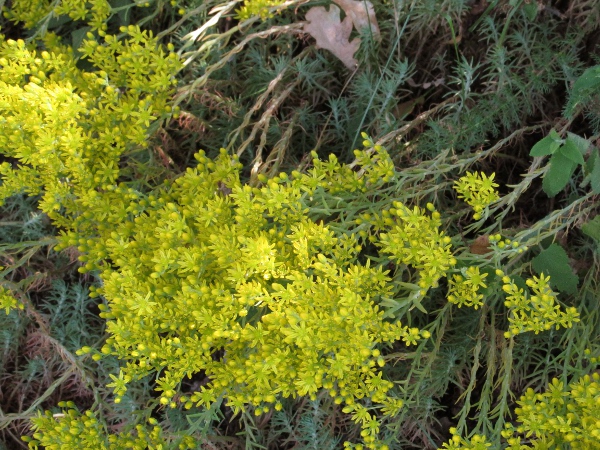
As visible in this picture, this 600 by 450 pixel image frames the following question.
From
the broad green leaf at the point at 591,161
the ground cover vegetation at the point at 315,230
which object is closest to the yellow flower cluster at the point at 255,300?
the ground cover vegetation at the point at 315,230

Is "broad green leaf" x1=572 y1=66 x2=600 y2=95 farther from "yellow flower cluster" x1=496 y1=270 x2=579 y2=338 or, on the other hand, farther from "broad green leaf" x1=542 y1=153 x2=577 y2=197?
"yellow flower cluster" x1=496 y1=270 x2=579 y2=338

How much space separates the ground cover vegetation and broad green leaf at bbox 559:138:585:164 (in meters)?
0.01

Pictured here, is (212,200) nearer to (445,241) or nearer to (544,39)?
(445,241)

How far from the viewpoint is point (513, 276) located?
82.0 inches

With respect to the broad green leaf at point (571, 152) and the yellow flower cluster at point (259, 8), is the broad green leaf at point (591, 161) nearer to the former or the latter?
the broad green leaf at point (571, 152)

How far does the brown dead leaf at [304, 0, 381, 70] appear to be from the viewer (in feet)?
9.02

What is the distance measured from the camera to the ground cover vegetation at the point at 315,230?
73.1 inches

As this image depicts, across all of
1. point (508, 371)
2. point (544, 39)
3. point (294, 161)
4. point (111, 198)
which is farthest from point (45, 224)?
point (544, 39)

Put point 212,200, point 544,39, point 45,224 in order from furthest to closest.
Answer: point 45,224 < point 544,39 < point 212,200

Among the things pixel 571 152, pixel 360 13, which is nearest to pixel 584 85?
pixel 571 152

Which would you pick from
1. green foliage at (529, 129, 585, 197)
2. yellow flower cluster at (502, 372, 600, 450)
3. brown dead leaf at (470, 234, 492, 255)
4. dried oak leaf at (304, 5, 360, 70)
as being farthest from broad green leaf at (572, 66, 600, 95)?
dried oak leaf at (304, 5, 360, 70)

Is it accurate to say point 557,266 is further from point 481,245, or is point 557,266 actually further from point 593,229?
point 481,245

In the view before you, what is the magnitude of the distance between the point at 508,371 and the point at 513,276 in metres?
0.33

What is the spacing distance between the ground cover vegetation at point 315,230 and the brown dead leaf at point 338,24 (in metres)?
0.01
